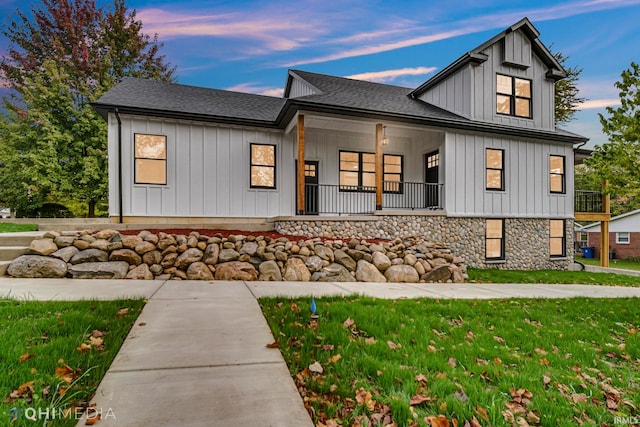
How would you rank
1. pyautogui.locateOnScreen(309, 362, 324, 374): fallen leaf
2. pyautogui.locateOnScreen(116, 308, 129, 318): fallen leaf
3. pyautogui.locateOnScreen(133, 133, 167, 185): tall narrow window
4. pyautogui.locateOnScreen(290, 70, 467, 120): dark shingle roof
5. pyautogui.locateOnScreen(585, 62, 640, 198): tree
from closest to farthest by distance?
1. pyautogui.locateOnScreen(309, 362, 324, 374): fallen leaf
2. pyautogui.locateOnScreen(116, 308, 129, 318): fallen leaf
3. pyautogui.locateOnScreen(585, 62, 640, 198): tree
4. pyautogui.locateOnScreen(133, 133, 167, 185): tall narrow window
5. pyautogui.locateOnScreen(290, 70, 467, 120): dark shingle roof

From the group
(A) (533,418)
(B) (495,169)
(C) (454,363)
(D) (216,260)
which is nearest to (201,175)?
(D) (216,260)

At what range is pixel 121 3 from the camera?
763 inches

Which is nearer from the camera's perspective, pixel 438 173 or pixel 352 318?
pixel 352 318

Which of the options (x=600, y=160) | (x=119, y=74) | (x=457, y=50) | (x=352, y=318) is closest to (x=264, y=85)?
(x=119, y=74)

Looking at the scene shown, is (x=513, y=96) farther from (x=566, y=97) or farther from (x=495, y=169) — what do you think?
(x=566, y=97)

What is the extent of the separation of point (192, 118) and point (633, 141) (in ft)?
33.1

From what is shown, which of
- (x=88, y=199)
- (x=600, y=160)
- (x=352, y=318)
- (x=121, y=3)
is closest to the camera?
(x=352, y=318)

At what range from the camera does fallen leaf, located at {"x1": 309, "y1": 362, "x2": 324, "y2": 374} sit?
92.2 inches

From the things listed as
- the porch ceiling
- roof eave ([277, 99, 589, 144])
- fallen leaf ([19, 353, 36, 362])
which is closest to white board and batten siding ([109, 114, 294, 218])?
the porch ceiling

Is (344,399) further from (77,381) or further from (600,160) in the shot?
(600,160)

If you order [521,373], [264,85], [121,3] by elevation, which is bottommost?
[521,373]

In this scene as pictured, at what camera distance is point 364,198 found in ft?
36.7

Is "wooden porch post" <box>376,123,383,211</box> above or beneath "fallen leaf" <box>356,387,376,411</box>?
above

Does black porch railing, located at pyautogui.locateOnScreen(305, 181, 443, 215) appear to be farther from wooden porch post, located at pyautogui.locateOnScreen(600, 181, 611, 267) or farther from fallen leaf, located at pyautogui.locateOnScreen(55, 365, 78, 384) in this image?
fallen leaf, located at pyautogui.locateOnScreen(55, 365, 78, 384)
